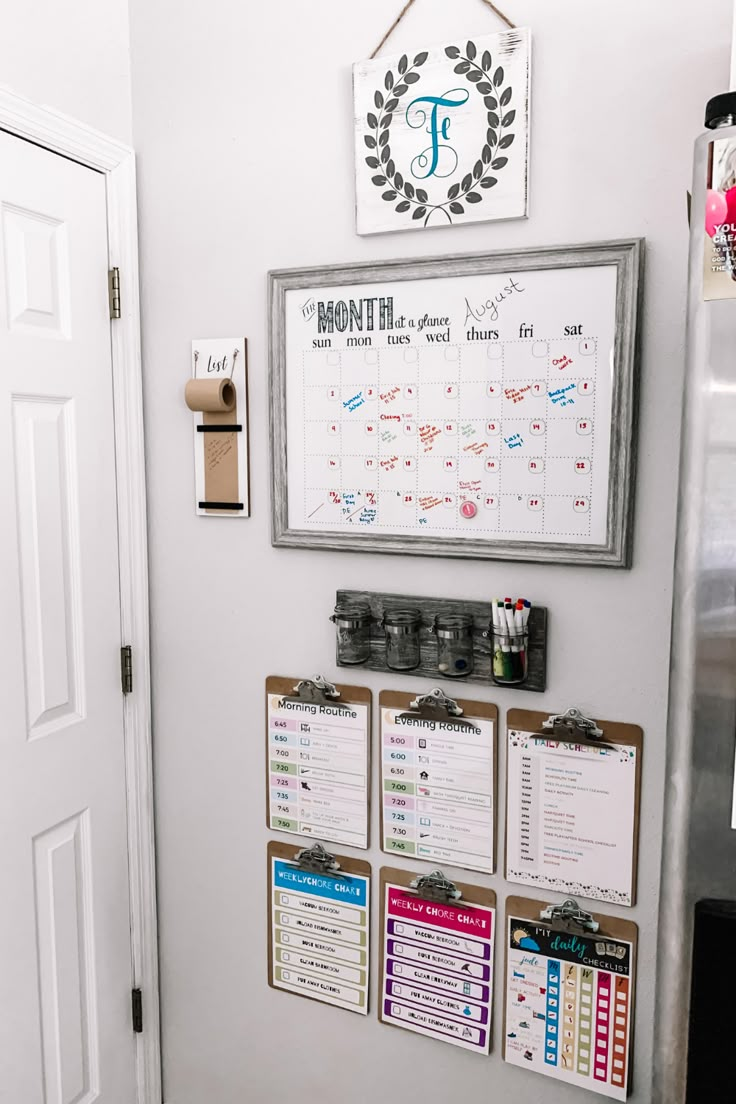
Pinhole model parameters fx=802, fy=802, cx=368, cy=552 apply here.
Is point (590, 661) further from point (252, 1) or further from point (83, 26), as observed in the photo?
point (83, 26)

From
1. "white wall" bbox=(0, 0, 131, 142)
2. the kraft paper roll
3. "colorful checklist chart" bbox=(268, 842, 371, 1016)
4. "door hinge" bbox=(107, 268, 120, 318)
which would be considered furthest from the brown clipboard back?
"white wall" bbox=(0, 0, 131, 142)

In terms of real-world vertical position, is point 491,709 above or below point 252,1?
below

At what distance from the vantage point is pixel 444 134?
4.48 feet

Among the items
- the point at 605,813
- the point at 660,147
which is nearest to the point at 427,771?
the point at 605,813

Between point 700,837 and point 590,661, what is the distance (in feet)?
2.02

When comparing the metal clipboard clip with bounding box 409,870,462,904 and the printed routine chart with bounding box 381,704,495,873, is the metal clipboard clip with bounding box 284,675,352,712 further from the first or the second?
the metal clipboard clip with bounding box 409,870,462,904

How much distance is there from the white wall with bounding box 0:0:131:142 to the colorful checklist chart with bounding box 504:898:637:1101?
168 centimetres

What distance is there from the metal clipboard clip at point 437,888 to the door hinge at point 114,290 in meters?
1.27

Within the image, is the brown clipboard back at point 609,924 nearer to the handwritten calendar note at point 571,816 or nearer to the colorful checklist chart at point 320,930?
the handwritten calendar note at point 571,816

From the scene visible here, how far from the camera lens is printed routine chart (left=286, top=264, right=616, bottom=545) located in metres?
1.32

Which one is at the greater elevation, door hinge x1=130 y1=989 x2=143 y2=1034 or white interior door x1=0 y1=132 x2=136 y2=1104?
white interior door x1=0 y1=132 x2=136 y2=1104

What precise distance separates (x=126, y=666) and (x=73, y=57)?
3.87 feet

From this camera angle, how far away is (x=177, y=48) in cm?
158

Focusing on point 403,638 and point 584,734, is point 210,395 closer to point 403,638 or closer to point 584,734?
point 403,638
